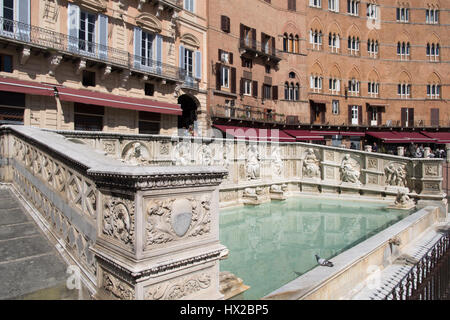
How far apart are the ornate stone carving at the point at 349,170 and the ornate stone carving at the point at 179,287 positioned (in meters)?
10.8

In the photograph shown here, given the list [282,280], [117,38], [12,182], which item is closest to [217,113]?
→ [117,38]

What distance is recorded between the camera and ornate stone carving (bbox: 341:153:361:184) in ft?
41.8

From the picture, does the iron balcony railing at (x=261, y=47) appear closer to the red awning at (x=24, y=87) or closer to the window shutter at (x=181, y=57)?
the window shutter at (x=181, y=57)

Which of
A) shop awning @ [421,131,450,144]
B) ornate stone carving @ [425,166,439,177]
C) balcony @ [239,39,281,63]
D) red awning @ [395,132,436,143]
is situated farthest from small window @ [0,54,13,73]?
shop awning @ [421,131,450,144]

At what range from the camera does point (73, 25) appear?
1734 centimetres

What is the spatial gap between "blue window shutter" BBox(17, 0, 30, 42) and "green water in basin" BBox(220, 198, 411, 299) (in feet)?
42.9

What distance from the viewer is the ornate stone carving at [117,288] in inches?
114

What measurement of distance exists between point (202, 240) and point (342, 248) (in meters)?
4.56

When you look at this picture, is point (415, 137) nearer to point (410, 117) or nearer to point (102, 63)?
point (410, 117)

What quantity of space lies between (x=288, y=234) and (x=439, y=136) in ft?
125

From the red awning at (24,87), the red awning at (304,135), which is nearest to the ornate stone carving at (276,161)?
the red awning at (24,87)

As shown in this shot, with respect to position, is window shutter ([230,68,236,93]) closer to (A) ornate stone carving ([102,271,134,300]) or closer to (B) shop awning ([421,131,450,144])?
(B) shop awning ([421,131,450,144])

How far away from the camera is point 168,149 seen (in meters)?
10.8

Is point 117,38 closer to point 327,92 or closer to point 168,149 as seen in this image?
point 168,149
